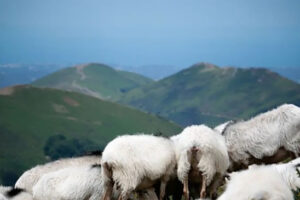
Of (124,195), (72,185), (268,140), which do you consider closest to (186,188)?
(124,195)

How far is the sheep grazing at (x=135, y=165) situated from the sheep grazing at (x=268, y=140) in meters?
3.50

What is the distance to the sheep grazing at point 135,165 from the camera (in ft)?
40.2

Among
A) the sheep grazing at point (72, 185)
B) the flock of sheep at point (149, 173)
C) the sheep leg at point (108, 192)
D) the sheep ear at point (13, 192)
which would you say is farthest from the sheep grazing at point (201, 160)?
the sheep ear at point (13, 192)

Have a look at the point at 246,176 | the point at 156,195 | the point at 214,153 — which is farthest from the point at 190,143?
the point at 246,176

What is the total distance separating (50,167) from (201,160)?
462 centimetres

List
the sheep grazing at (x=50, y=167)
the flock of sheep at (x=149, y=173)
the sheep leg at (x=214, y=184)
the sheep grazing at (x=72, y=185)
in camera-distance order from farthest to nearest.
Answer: the sheep grazing at (x=50, y=167)
the sheep leg at (x=214, y=184)
the flock of sheep at (x=149, y=173)
the sheep grazing at (x=72, y=185)

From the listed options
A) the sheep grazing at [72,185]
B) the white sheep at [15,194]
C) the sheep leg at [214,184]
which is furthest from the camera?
the sheep leg at [214,184]

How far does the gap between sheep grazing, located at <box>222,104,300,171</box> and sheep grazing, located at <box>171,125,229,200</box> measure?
117 inches

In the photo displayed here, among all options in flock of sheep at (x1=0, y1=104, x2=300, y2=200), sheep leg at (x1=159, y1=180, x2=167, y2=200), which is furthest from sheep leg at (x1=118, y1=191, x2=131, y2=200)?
sheep leg at (x1=159, y1=180, x2=167, y2=200)

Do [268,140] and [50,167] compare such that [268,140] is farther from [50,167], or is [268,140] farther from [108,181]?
[50,167]

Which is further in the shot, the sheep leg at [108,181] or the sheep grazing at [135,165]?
the sheep leg at [108,181]

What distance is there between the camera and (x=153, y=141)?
13.2 m

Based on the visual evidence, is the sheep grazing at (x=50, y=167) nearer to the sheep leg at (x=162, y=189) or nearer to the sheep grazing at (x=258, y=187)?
the sheep leg at (x=162, y=189)

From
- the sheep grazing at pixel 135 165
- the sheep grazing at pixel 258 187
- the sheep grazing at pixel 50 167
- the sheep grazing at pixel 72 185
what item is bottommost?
the sheep grazing at pixel 50 167
